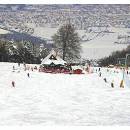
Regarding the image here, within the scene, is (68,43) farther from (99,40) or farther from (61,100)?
(99,40)

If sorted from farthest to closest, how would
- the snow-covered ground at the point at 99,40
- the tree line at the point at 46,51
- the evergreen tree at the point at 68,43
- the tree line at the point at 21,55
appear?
the tree line at the point at 21,55, the tree line at the point at 46,51, the evergreen tree at the point at 68,43, the snow-covered ground at the point at 99,40

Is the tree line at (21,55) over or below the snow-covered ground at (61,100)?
over

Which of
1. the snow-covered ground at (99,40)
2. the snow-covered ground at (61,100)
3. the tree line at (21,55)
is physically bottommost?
the snow-covered ground at (61,100)

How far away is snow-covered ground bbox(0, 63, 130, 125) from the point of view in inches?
419

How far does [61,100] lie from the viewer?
1319cm

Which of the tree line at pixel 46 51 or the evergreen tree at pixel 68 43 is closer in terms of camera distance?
the evergreen tree at pixel 68 43

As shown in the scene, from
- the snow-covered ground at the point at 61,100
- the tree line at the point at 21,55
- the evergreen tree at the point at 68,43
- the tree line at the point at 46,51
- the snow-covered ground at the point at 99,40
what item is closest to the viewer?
the snow-covered ground at the point at 61,100

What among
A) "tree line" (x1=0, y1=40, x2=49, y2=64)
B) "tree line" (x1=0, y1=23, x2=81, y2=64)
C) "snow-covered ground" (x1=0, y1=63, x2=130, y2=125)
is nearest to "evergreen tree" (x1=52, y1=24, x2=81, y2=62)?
"tree line" (x1=0, y1=23, x2=81, y2=64)

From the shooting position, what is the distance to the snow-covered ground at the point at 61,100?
34.9 ft

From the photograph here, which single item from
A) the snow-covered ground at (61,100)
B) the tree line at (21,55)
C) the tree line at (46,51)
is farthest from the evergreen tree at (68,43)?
the snow-covered ground at (61,100)

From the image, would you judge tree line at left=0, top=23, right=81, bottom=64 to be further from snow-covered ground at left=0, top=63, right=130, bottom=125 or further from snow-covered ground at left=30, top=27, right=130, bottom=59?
snow-covered ground at left=30, top=27, right=130, bottom=59

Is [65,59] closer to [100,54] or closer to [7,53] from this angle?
[7,53]

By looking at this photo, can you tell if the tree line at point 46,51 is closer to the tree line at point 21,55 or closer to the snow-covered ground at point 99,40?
the tree line at point 21,55

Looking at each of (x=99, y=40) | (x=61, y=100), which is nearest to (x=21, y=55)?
(x=61, y=100)
